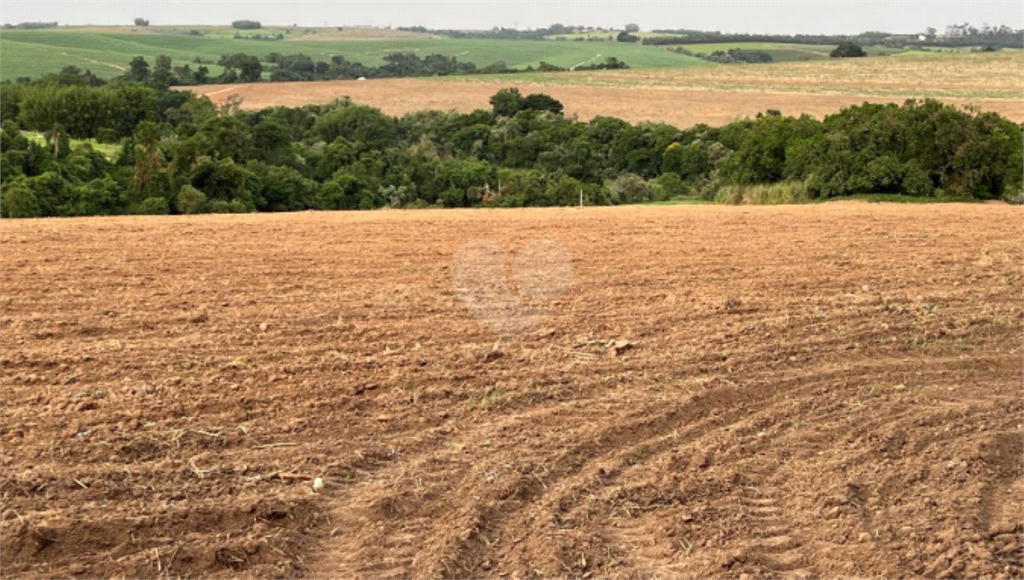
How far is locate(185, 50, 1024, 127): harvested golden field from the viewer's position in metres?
50.3

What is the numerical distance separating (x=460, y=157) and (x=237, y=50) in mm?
67400

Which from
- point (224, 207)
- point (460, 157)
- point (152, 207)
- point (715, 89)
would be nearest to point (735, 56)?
point (715, 89)

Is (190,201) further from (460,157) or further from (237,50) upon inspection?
(237,50)

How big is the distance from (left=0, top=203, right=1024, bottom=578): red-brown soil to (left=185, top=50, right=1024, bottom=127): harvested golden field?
3458 centimetres

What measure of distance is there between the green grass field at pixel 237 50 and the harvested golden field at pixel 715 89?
42.8 ft

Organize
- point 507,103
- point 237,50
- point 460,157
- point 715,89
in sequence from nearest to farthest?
point 460,157
point 507,103
point 715,89
point 237,50

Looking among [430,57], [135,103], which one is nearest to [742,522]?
[135,103]

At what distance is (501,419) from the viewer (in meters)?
5.89

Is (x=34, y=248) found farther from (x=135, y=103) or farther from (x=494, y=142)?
(x=135, y=103)

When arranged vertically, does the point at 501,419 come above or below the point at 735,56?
below

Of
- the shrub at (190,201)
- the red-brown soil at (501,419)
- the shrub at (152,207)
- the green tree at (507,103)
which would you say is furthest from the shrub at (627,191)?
the green tree at (507,103)

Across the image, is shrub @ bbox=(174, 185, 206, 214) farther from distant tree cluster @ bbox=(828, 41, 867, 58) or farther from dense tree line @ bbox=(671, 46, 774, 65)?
dense tree line @ bbox=(671, 46, 774, 65)

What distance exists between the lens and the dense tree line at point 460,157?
17.5 m

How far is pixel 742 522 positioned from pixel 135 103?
39.2 metres
